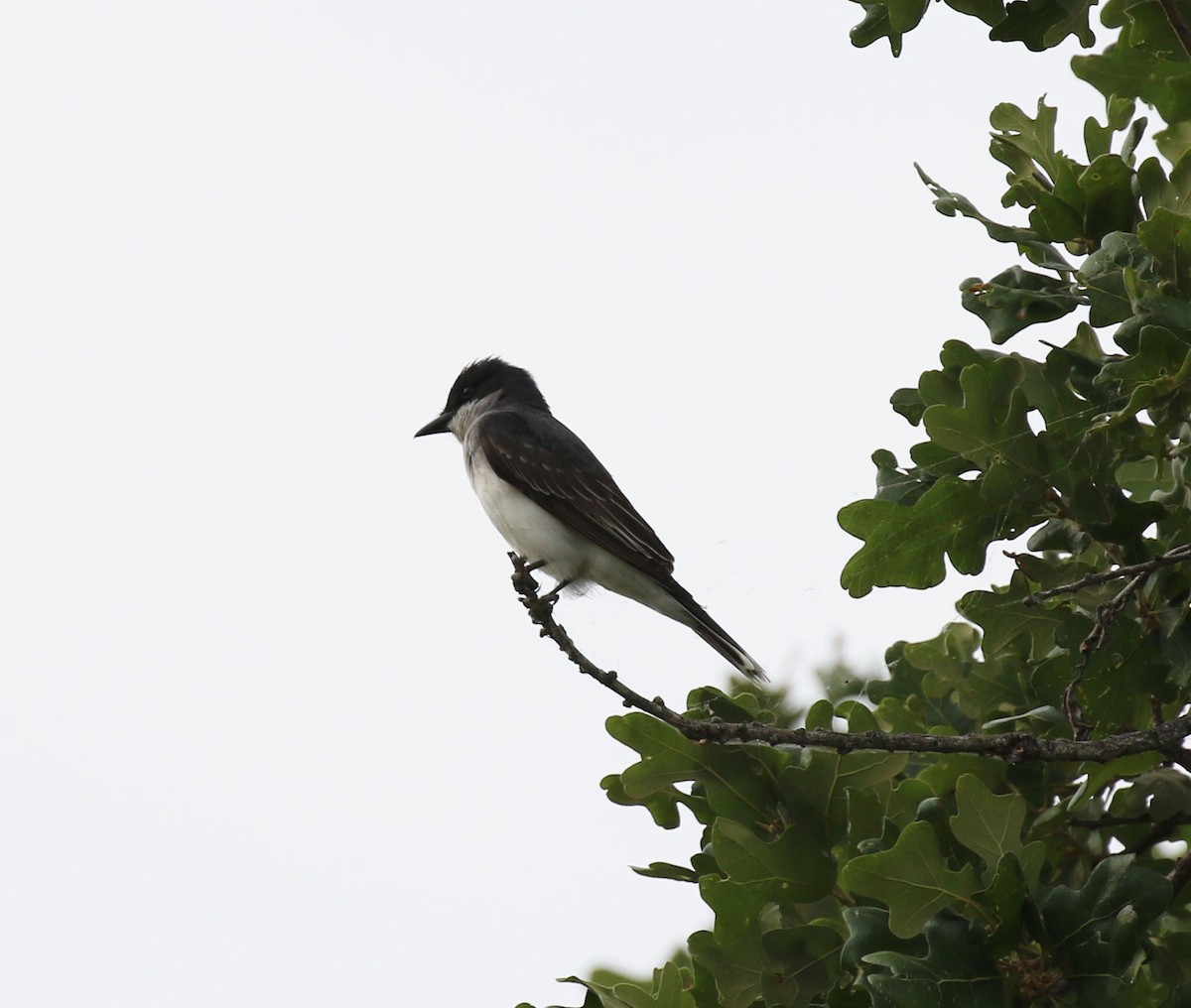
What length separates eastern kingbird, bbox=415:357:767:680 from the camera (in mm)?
6410

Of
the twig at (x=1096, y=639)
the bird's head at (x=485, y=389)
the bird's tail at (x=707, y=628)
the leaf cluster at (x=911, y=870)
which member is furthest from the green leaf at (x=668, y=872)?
the bird's head at (x=485, y=389)

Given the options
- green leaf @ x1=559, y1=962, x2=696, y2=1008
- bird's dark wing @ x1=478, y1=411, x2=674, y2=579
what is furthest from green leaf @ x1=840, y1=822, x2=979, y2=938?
bird's dark wing @ x1=478, y1=411, x2=674, y2=579

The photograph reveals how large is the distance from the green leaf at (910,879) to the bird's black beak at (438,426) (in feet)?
18.0

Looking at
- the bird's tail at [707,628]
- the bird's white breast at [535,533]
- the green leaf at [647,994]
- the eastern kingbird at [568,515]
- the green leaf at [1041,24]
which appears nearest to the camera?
the green leaf at [647,994]

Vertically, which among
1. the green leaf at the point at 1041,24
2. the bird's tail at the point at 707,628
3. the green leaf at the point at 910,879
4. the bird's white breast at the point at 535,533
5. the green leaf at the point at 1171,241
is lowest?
the green leaf at the point at 910,879

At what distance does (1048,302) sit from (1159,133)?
589mm

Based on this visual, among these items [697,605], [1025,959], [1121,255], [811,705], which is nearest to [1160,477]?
[1121,255]

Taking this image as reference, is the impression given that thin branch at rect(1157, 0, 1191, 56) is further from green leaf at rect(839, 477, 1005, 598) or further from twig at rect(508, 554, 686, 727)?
twig at rect(508, 554, 686, 727)

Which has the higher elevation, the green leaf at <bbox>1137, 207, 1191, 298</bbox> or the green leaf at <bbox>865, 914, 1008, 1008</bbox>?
the green leaf at <bbox>1137, 207, 1191, 298</bbox>

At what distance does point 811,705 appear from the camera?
3945 mm

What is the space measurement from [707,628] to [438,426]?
268 centimetres

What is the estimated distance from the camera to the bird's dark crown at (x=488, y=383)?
8367 mm

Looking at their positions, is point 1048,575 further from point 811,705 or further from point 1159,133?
point 1159,133

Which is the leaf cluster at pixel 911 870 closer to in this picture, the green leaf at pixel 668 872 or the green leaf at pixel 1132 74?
the green leaf at pixel 668 872
